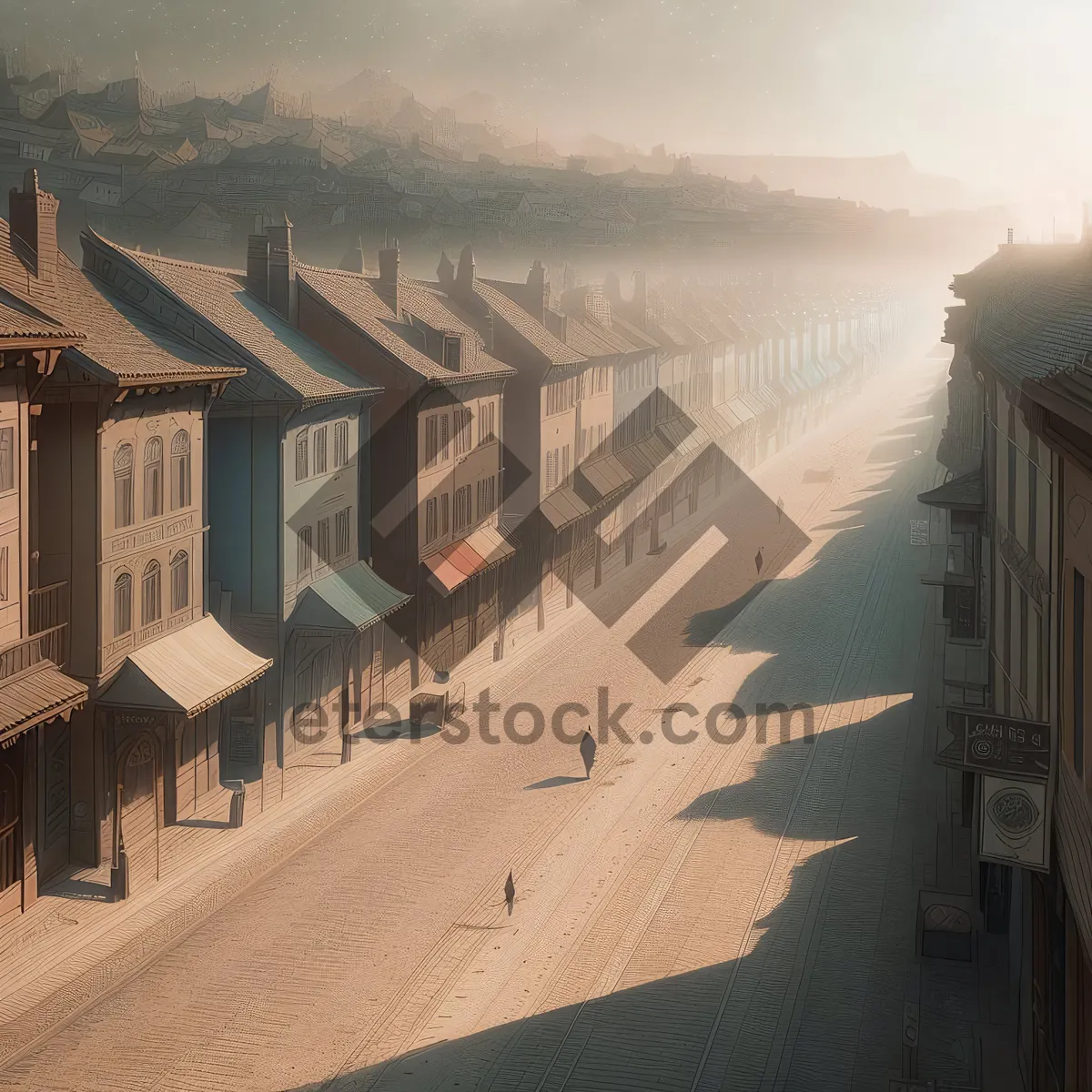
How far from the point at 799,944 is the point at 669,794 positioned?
8710 mm

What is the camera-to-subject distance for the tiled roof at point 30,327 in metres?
22.3

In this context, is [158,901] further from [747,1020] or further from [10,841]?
[747,1020]

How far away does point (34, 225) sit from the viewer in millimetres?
26734

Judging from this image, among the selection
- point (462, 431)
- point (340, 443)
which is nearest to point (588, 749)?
point (340, 443)

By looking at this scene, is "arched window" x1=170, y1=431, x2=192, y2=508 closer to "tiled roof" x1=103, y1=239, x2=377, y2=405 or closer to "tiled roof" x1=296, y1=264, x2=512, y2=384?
"tiled roof" x1=103, y1=239, x2=377, y2=405

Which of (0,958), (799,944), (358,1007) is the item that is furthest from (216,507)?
(799,944)

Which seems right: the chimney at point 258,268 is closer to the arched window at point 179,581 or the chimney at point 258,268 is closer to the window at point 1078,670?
the arched window at point 179,581

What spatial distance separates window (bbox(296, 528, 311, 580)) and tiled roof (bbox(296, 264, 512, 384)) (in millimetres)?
6942

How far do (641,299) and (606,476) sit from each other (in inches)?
728

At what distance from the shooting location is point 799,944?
80.3 feet

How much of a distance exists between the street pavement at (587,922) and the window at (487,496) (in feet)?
23.0

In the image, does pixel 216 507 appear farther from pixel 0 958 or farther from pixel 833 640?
pixel 833 640

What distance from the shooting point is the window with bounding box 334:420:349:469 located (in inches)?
1492

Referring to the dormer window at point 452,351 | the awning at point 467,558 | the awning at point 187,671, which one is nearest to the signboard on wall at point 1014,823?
the awning at point 187,671
